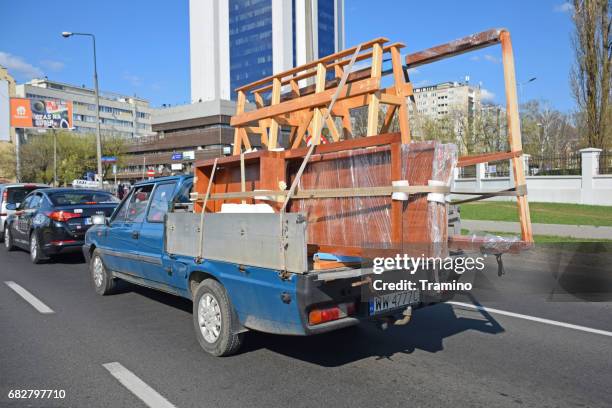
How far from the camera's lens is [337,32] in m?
101

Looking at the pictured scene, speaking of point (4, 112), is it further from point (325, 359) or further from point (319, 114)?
point (325, 359)

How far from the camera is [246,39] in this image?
97188 mm

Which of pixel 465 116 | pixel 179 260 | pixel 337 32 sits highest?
pixel 337 32

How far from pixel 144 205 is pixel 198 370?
2694 mm

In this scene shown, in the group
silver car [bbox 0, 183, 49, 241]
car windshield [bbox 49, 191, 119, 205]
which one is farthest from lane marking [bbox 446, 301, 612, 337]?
silver car [bbox 0, 183, 49, 241]

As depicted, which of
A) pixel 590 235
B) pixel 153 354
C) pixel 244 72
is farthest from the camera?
pixel 244 72

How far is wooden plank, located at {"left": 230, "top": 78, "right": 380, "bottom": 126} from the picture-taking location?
4.33 meters

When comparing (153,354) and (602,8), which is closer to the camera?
(153,354)

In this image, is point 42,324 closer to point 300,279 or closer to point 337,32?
point 300,279

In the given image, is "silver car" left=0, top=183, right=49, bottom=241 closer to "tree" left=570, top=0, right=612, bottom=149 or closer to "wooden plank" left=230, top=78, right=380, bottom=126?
"wooden plank" left=230, top=78, right=380, bottom=126

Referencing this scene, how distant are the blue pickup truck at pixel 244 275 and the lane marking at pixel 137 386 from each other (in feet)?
2.50

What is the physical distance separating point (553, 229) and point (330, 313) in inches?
462

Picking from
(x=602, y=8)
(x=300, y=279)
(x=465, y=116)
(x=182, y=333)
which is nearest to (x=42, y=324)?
(x=182, y=333)

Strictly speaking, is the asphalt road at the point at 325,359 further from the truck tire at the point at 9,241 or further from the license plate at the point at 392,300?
the truck tire at the point at 9,241
